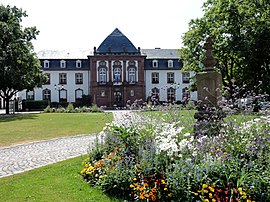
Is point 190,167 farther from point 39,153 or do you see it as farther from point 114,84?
point 114,84

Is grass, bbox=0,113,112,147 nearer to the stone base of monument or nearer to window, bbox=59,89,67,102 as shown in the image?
the stone base of monument

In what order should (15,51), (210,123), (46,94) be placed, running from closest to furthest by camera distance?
1. (210,123)
2. (15,51)
3. (46,94)

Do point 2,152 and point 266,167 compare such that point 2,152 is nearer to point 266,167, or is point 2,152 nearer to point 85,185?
point 85,185

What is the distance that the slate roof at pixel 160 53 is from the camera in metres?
57.9

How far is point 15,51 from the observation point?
3062cm

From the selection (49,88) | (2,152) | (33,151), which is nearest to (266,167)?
(33,151)

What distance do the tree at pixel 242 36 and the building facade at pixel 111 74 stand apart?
24190mm

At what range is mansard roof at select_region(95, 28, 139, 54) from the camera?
5431cm

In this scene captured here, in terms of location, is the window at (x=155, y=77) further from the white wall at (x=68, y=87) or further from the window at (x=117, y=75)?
the white wall at (x=68, y=87)

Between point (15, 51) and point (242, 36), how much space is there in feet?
70.9

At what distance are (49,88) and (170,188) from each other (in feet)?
182

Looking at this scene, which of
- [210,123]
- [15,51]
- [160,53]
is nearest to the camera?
[210,123]

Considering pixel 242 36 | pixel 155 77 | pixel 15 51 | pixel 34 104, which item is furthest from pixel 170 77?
pixel 15 51

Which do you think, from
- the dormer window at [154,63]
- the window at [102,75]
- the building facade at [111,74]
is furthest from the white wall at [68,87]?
the dormer window at [154,63]
